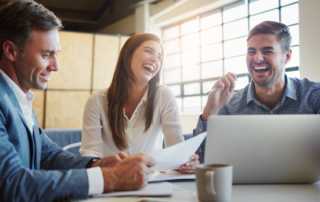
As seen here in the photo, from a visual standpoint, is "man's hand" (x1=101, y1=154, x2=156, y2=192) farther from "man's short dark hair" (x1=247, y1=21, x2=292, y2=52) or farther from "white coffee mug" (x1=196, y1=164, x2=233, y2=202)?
"man's short dark hair" (x1=247, y1=21, x2=292, y2=52)

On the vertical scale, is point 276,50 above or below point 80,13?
below

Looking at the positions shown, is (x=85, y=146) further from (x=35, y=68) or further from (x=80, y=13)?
(x=80, y=13)

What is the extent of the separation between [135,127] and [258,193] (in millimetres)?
974

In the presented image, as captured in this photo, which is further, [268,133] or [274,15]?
[274,15]

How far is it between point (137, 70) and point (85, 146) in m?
0.53

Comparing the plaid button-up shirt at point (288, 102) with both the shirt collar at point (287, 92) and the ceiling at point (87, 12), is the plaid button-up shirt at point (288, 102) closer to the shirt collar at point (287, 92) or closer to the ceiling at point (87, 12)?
the shirt collar at point (287, 92)

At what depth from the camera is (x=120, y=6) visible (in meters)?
7.86

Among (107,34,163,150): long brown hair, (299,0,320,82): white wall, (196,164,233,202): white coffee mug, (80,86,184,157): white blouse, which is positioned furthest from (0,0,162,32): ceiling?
(196,164,233,202): white coffee mug

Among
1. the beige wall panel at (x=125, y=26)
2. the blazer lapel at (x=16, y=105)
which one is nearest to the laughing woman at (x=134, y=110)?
the blazer lapel at (x=16, y=105)

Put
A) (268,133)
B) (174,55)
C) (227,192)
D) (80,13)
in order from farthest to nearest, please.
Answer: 1. (80,13)
2. (174,55)
3. (268,133)
4. (227,192)

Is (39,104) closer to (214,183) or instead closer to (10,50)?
(10,50)

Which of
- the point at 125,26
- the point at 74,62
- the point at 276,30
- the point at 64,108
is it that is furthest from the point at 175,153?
the point at 125,26

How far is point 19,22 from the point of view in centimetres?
105

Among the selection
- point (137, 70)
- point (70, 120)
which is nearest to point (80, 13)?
point (70, 120)
